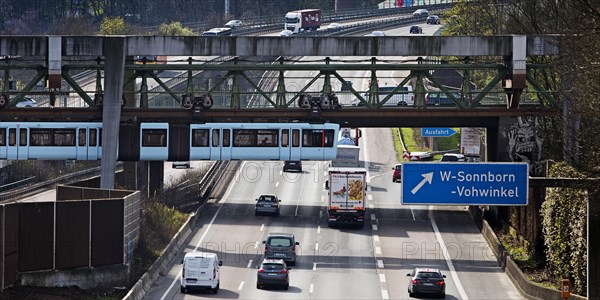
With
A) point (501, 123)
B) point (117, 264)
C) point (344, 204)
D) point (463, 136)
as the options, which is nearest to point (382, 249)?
point (344, 204)

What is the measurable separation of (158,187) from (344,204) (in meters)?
12.9

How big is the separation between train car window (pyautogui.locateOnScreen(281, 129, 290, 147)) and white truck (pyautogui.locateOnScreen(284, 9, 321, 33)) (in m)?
98.1

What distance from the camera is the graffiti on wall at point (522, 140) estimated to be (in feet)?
233

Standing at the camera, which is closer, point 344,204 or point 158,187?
point 344,204

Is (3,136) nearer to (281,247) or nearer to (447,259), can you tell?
(281,247)

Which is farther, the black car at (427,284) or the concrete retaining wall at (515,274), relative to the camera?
the black car at (427,284)

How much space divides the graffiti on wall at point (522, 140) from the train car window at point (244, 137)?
13600 millimetres

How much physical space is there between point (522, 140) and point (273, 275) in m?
22.4

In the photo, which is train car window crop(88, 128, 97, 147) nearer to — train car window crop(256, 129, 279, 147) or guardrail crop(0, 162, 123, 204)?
guardrail crop(0, 162, 123, 204)

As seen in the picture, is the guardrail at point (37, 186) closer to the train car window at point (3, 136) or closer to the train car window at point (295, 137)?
the train car window at point (3, 136)

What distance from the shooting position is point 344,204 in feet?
229

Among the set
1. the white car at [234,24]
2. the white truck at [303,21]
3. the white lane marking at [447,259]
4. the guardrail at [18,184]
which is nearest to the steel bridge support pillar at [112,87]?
the guardrail at [18,184]

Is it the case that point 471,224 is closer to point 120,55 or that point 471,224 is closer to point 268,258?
point 268,258

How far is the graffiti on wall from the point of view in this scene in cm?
7112
